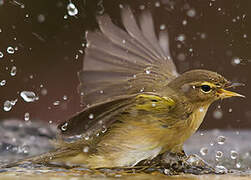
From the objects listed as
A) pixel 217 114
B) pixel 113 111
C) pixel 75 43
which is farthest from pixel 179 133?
pixel 75 43

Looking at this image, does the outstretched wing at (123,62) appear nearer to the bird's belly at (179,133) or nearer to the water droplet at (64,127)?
the bird's belly at (179,133)

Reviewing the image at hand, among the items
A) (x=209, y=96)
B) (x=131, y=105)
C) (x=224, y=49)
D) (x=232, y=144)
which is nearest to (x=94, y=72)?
(x=131, y=105)

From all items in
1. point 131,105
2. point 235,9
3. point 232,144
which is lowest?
point 232,144

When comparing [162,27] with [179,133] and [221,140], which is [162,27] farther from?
[179,133]

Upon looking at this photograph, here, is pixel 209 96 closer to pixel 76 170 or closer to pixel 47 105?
pixel 76 170

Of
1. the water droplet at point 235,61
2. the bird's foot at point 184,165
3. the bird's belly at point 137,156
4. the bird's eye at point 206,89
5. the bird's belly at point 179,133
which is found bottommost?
the bird's foot at point 184,165

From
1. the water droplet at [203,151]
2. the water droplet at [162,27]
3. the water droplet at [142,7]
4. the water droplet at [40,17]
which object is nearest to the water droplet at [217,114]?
the water droplet at [162,27]

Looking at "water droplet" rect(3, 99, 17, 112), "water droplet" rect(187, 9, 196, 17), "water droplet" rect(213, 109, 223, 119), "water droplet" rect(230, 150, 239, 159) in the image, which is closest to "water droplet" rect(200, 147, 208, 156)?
"water droplet" rect(230, 150, 239, 159)
